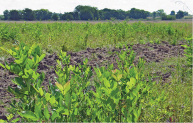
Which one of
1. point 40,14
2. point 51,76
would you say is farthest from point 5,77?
point 40,14

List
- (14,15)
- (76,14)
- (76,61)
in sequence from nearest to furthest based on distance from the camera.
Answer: (76,61) → (14,15) → (76,14)

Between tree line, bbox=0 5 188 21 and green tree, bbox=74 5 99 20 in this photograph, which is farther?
green tree, bbox=74 5 99 20

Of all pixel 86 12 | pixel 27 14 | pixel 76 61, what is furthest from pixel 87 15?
pixel 76 61

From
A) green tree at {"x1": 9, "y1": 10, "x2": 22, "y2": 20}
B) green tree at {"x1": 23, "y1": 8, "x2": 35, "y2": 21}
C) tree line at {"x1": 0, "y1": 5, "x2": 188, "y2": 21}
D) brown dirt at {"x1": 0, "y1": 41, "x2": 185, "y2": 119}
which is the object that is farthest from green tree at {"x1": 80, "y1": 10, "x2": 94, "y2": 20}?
brown dirt at {"x1": 0, "y1": 41, "x2": 185, "y2": 119}

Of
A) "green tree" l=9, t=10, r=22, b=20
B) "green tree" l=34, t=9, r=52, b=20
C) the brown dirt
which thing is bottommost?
the brown dirt

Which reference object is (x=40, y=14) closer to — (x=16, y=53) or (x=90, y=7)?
(x=90, y=7)

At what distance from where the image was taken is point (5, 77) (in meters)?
3.53

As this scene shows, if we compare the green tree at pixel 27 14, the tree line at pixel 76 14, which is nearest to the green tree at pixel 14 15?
the tree line at pixel 76 14

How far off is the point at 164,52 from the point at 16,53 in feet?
18.1

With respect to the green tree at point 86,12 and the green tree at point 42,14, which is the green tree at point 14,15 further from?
the green tree at point 86,12

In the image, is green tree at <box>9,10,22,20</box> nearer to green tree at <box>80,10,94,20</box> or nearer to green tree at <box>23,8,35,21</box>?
green tree at <box>23,8,35,21</box>

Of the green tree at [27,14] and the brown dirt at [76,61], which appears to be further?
the green tree at [27,14]

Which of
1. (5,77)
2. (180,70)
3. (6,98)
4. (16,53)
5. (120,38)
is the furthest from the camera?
(120,38)

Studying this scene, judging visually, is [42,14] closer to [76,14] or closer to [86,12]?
[76,14]
